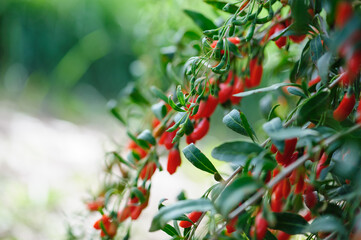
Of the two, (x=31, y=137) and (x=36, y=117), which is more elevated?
(x=36, y=117)

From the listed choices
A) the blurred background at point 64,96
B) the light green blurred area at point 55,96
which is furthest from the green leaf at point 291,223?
the light green blurred area at point 55,96

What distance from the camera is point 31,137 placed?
6.53 ft

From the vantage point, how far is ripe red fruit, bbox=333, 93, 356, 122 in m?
0.42

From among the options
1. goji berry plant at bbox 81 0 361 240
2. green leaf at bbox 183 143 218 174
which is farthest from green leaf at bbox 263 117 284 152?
green leaf at bbox 183 143 218 174

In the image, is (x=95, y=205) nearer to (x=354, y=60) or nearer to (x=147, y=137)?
(x=147, y=137)

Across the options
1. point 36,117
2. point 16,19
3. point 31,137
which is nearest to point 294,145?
point 31,137

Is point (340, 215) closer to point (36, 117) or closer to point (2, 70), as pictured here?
point (36, 117)

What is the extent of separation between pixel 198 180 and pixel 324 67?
1506 millimetres

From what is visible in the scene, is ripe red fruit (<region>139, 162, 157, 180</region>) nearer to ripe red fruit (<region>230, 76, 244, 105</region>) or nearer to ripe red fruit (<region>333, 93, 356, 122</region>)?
ripe red fruit (<region>230, 76, 244, 105</region>)

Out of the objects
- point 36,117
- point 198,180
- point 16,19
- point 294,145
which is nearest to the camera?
point 294,145

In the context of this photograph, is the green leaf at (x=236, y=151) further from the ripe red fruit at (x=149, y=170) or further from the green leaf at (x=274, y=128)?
the ripe red fruit at (x=149, y=170)

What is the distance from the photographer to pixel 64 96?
2.45 metres

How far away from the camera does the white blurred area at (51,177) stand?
1.39 meters

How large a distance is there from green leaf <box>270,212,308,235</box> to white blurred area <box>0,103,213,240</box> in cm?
79
